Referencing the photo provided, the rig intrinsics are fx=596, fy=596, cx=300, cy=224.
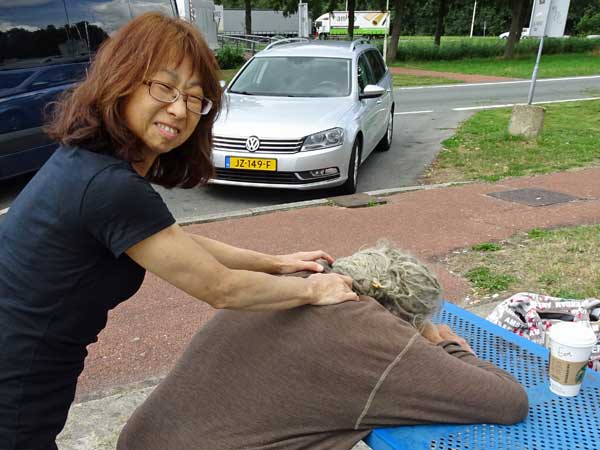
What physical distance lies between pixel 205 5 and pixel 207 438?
26755 mm

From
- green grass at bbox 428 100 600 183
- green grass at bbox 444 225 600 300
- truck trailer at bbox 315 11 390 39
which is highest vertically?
green grass at bbox 444 225 600 300

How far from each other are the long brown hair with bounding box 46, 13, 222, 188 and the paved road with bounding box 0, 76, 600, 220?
189 inches

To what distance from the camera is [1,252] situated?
4.86 feet

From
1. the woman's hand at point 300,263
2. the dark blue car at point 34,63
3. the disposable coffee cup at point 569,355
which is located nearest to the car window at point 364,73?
the dark blue car at point 34,63

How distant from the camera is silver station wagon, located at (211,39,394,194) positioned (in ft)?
21.2

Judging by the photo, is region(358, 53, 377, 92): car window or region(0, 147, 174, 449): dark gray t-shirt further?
region(358, 53, 377, 92): car window

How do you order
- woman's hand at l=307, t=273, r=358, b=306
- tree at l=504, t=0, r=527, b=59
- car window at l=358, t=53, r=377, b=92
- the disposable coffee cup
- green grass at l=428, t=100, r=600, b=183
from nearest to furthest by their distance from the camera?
woman's hand at l=307, t=273, r=358, b=306 → the disposable coffee cup → car window at l=358, t=53, r=377, b=92 → green grass at l=428, t=100, r=600, b=183 → tree at l=504, t=0, r=527, b=59

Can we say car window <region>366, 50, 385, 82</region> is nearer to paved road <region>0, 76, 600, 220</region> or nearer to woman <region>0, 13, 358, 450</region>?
paved road <region>0, 76, 600, 220</region>

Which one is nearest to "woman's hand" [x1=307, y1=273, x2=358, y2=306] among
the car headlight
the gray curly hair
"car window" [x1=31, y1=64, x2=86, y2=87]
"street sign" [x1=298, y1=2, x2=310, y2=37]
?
the gray curly hair

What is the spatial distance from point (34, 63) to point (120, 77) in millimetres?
5883

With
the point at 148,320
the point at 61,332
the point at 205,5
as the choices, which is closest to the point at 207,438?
the point at 61,332

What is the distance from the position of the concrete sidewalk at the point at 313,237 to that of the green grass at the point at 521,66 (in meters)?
19.0

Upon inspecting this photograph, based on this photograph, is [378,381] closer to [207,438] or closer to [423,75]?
[207,438]

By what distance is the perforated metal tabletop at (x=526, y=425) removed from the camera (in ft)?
5.40
